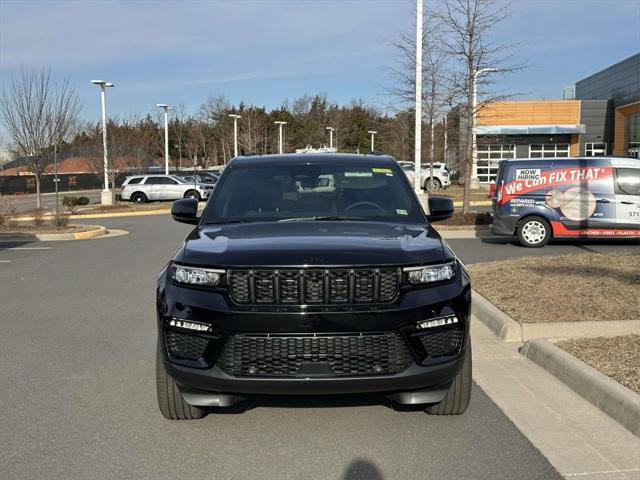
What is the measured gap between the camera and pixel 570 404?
15.6ft

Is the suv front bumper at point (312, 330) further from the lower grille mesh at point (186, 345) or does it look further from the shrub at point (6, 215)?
the shrub at point (6, 215)

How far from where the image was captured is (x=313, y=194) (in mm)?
5391

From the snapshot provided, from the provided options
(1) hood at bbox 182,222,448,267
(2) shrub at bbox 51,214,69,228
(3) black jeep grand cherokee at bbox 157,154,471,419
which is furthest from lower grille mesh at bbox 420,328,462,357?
(2) shrub at bbox 51,214,69,228

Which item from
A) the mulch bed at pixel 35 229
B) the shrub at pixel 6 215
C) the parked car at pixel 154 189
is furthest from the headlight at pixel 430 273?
the parked car at pixel 154 189

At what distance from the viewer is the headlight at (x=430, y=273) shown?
12.9 ft

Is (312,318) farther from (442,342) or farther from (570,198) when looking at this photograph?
(570,198)

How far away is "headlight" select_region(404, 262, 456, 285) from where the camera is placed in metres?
3.93

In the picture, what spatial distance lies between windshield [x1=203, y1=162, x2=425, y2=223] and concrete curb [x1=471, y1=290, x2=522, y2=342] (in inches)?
78.5

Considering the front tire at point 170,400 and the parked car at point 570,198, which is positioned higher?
the parked car at point 570,198

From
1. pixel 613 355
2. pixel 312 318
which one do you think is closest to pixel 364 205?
pixel 312 318

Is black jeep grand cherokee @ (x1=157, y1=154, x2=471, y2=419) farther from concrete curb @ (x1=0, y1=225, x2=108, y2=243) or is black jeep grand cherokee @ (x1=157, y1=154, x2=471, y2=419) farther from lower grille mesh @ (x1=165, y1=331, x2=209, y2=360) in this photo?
concrete curb @ (x1=0, y1=225, x2=108, y2=243)

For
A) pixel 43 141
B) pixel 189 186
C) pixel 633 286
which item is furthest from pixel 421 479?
pixel 189 186

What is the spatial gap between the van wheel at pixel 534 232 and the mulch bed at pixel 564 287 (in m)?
3.53

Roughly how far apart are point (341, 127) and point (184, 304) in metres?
82.6
